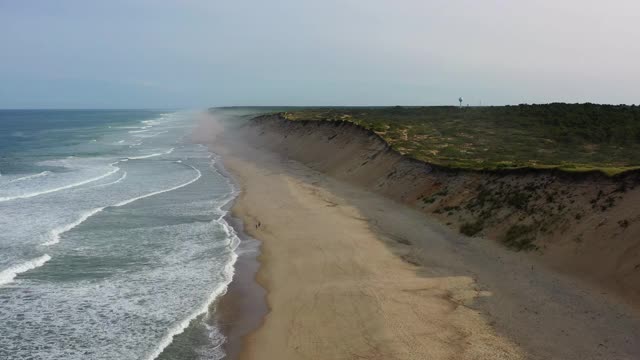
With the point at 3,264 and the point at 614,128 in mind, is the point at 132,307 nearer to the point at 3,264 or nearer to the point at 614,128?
the point at 3,264

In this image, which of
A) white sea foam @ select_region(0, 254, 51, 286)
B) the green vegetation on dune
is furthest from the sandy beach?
white sea foam @ select_region(0, 254, 51, 286)

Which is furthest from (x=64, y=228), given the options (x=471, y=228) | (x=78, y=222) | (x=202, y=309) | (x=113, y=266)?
(x=471, y=228)

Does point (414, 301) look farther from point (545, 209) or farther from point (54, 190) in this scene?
point (54, 190)

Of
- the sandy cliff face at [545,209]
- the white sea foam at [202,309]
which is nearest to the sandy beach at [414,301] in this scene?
the sandy cliff face at [545,209]

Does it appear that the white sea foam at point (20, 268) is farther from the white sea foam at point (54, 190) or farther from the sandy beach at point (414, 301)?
the white sea foam at point (54, 190)

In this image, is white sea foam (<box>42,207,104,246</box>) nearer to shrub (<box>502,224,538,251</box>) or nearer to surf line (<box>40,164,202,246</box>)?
surf line (<box>40,164,202,246</box>)

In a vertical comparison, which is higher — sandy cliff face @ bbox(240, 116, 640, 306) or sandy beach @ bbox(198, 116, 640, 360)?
sandy cliff face @ bbox(240, 116, 640, 306)

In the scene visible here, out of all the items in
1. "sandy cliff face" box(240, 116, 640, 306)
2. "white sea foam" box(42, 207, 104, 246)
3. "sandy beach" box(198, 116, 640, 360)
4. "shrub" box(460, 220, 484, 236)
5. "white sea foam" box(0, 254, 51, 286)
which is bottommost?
"white sea foam" box(0, 254, 51, 286)

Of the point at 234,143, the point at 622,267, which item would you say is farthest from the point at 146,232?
the point at 234,143
